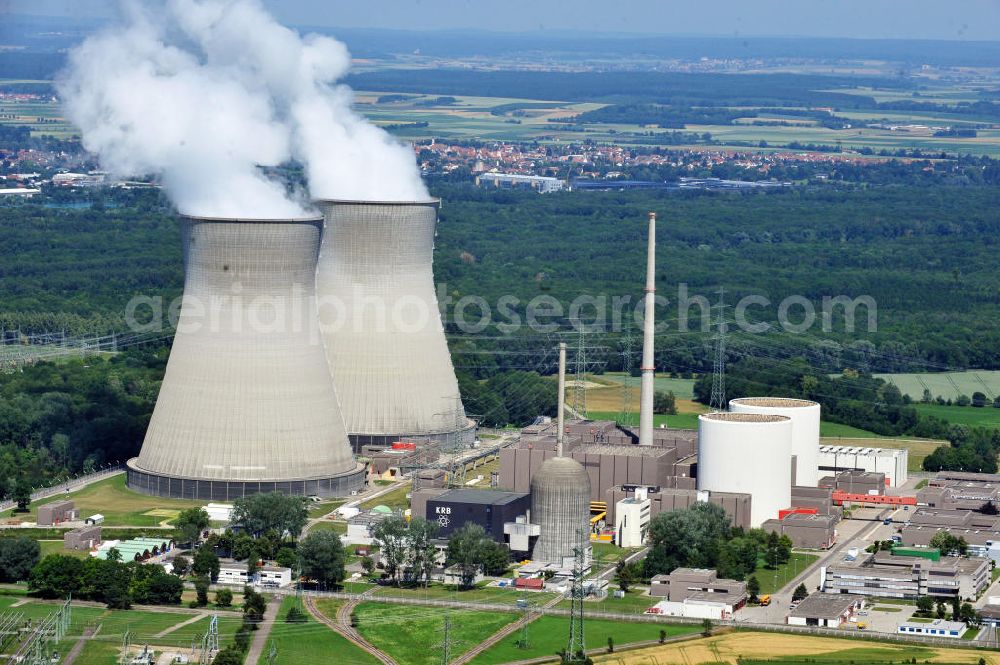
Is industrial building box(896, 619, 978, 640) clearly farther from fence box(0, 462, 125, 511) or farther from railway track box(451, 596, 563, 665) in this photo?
fence box(0, 462, 125, 511)

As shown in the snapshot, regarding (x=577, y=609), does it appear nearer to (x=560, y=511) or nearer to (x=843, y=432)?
→ (x=560, y=511)

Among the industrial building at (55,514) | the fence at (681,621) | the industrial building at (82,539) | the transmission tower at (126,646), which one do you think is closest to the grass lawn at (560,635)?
the fence at (681,621)

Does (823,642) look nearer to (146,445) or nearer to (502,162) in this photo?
(146,445)

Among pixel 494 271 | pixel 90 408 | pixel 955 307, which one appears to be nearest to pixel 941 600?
pixel 90 408

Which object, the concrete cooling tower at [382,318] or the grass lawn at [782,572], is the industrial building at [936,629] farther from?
the concrete cooling tower at [382,318]

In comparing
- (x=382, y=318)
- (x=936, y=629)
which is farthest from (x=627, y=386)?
(x=936, y=629)

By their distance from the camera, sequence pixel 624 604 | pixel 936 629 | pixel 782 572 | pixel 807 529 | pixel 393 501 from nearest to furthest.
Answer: pixel 936 629 < pixel 624 604 < pixel 782 572 < pixel 807 529 < pixel 393 501
